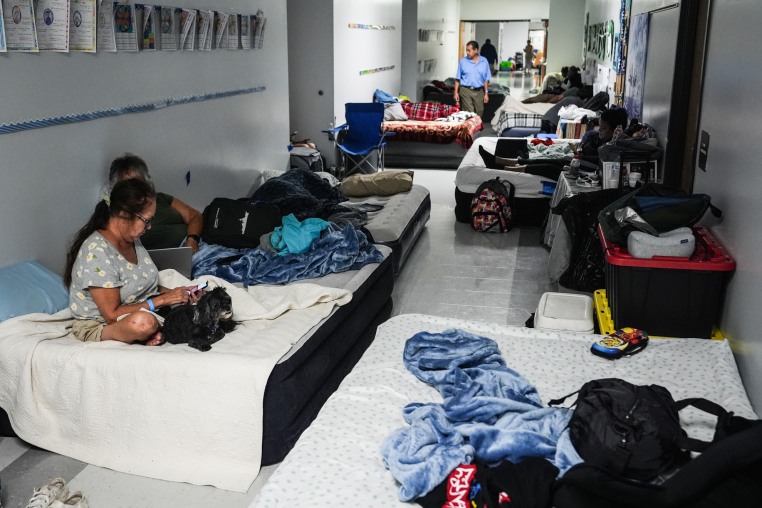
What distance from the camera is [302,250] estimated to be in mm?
4637

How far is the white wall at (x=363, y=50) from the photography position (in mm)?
9422

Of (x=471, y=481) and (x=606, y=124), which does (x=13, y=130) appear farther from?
(x=606, y=124)

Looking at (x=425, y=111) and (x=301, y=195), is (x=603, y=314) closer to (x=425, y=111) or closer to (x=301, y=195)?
(x=301, y=195)

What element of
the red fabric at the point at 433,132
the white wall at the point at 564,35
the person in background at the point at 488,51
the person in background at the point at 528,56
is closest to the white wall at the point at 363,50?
the red fabric at the point at 433,132

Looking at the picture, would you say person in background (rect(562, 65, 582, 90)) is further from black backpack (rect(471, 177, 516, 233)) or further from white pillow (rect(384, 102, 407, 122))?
black backpack (rect(471, 177, 516, 233))

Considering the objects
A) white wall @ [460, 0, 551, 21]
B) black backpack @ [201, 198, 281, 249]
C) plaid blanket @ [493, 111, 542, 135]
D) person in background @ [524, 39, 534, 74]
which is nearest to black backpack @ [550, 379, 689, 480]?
black backpack @ [201, 198, 281, 249]

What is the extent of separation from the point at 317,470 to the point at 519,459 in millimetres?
585

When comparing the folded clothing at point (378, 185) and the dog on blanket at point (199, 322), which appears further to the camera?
the folded clothing at point (378, 185)

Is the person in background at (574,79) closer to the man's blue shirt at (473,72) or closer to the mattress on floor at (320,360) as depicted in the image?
the man's blue shirt at (473,72)

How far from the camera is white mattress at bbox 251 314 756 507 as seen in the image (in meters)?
2.12

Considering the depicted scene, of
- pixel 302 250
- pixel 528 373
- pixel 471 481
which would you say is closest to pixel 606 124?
pixel 302 250

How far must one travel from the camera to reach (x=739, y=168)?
3.13m

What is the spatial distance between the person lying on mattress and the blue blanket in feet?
2.83

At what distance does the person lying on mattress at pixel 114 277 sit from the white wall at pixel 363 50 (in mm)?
6173
